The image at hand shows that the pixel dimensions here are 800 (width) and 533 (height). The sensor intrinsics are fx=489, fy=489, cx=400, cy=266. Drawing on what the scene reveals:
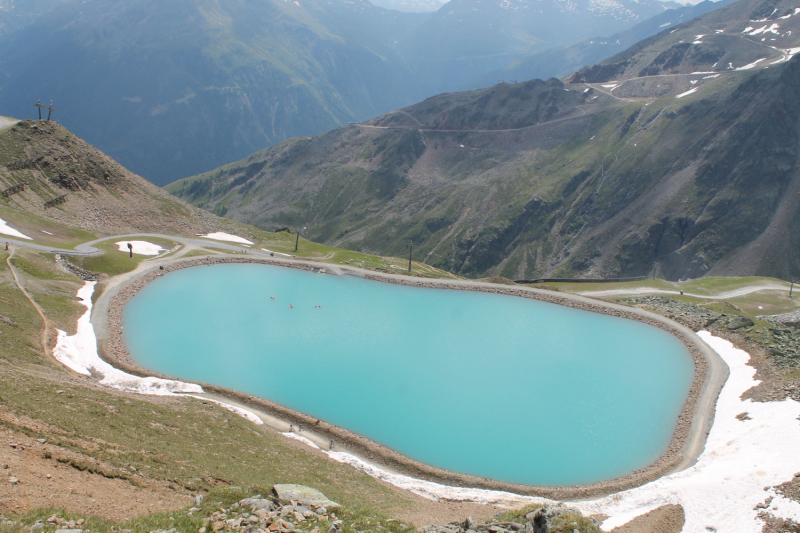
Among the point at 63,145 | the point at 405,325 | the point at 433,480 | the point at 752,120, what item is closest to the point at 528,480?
the point at 433,480

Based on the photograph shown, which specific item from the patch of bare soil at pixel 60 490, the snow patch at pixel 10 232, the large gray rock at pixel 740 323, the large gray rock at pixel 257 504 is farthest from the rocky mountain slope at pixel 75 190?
the large gray rock at pixel 740 323

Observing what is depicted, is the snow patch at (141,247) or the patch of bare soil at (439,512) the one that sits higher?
the snow patch at (141,247)

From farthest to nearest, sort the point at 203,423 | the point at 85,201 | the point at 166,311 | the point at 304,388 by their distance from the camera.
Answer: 1. the point at 85,201
2. the point at 166,311
3. the point at 304,388
4. the point at 203,423

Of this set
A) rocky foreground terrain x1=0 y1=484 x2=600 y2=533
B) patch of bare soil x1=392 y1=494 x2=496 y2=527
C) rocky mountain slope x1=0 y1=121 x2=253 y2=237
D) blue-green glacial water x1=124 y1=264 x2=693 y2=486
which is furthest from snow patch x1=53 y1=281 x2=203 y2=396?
rocky mountain slope x1=0 y1=121 x2=253 y2=237

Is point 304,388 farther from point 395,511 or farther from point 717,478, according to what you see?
point 717,478

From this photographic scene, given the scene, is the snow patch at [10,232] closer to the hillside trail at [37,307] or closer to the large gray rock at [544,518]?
the hillside trail at [37,307]
